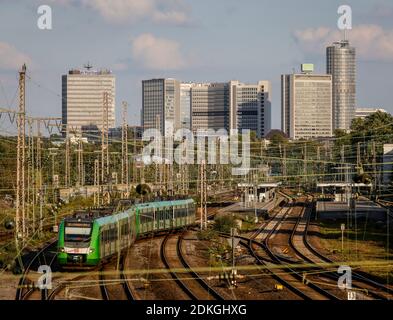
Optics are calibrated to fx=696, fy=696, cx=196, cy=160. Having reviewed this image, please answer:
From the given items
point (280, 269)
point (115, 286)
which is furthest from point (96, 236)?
point (280, 269)

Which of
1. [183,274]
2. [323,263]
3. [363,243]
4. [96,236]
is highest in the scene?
[96,236]

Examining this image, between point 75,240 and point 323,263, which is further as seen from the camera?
point 323,263

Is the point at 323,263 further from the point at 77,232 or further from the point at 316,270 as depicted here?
the point at 77,232

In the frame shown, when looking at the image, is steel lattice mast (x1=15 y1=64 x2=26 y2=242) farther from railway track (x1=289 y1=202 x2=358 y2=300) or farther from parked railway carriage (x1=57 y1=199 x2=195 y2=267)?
railway track (x1=289 y1=202 x2=358 y2=300)

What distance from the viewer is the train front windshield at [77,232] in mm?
22281

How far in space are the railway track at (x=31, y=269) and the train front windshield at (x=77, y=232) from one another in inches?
69.1

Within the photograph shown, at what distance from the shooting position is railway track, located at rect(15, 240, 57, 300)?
18125mm

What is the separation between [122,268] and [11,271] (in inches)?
147

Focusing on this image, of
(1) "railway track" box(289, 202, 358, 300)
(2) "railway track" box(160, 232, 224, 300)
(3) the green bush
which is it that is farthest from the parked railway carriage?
(3) the green bush

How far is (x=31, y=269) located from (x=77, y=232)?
7.62 ft

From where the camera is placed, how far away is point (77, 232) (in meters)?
22.3

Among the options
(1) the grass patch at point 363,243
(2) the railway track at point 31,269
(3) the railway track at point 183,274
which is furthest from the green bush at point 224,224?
(2) the railway track at point 31,269

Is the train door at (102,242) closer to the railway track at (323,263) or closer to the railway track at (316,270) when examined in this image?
the railway track at (316,270)

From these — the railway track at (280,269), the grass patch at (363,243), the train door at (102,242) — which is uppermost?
the train door at (102,242)
